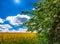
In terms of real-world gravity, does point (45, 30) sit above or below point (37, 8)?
below

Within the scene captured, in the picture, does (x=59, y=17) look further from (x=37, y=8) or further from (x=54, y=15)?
(x=37, y=8)

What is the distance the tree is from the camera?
37.7ft

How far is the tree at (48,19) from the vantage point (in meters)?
11.5

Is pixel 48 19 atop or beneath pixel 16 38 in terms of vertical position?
beneath

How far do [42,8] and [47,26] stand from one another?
70 centimetres

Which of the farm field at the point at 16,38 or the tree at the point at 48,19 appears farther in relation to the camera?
the farm field at the point at 16,38

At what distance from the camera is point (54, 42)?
12312 mm

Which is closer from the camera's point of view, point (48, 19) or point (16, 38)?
point (48, 19)

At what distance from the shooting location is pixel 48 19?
11352mm

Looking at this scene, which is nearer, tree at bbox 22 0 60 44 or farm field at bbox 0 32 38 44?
tree at bbox 22 0 60 44

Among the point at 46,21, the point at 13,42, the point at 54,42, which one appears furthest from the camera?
the point at 13,42

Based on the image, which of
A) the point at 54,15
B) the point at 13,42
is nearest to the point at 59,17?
the point at 54,15

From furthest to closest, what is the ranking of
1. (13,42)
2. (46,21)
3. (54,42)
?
(13,42)
(54,42)
(46,21)

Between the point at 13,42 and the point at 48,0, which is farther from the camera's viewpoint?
the point at 13,42
